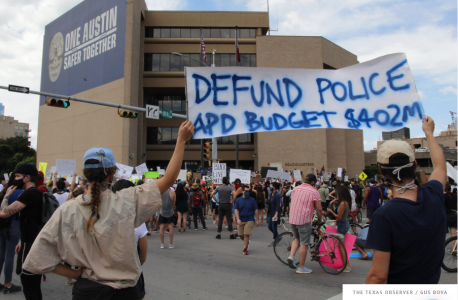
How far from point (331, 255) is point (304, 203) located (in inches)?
46.0

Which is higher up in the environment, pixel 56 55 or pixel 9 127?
pixel 9 127

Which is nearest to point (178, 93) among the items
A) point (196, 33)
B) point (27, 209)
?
point (196, 33)

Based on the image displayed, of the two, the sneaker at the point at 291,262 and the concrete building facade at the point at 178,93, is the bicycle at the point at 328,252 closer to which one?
the sneaker at the point at 291,262

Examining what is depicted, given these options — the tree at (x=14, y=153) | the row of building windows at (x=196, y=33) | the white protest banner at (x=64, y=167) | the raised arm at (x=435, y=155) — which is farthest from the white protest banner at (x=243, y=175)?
the tree at (x=14, y=153)

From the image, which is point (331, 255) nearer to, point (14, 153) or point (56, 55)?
point (56, 55)

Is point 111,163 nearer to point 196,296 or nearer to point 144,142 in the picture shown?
point 196,296

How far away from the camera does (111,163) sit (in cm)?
237

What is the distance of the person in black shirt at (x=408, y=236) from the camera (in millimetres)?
2088

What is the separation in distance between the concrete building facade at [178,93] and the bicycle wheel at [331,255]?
105 feet

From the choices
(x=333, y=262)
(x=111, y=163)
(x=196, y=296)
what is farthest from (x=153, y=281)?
(x=111, y=163)

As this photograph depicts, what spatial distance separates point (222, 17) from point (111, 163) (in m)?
45.3

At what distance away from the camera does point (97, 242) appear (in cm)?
210

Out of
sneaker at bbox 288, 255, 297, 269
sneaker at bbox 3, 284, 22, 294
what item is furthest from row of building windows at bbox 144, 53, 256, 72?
sneaker at bbox 3, 284, 22, 294

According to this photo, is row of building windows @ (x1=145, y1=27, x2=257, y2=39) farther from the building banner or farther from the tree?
the building banner
